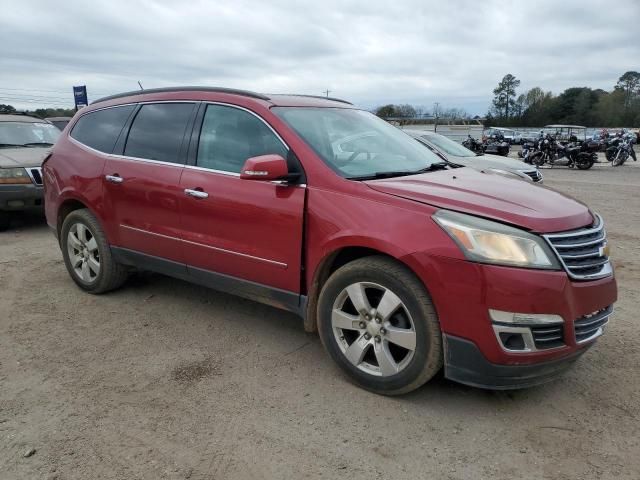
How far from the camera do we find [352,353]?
3164 mm

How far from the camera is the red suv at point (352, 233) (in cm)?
270

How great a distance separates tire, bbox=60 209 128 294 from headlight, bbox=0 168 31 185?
3.11 m

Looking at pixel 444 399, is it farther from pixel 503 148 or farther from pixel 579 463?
pixel 503 148

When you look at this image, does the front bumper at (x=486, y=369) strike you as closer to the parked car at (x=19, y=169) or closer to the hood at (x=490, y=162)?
the hood at (x=490, y=162)

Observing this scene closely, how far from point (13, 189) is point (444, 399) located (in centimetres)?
686

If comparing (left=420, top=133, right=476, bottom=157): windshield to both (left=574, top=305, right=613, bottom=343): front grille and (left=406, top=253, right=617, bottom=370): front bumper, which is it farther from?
(left=406, top=253, right=617, bottom=370): front bumper

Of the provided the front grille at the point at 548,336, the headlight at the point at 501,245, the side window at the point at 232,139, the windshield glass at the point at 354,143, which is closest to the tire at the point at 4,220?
the side window at the point at 232,139

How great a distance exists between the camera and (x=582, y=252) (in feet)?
9.30

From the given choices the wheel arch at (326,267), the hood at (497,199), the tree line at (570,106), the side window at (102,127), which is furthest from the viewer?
the tree line at (570,106)

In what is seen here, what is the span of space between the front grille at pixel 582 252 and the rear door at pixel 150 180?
8.54 feet

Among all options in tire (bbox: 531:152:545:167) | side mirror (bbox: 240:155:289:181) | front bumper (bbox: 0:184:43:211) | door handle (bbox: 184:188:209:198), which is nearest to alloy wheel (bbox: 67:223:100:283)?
door handle (bbox: 184:188:209:198)

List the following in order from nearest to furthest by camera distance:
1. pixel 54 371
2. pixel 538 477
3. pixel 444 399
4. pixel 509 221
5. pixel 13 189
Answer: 1. pixel 538 477
2. pixel 509 221
3. pixel 444 399
4. pixel 54 371
5. pixel 13 189

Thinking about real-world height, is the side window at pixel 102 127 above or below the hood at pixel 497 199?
above

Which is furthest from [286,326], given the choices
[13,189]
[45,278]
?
[13,189]
